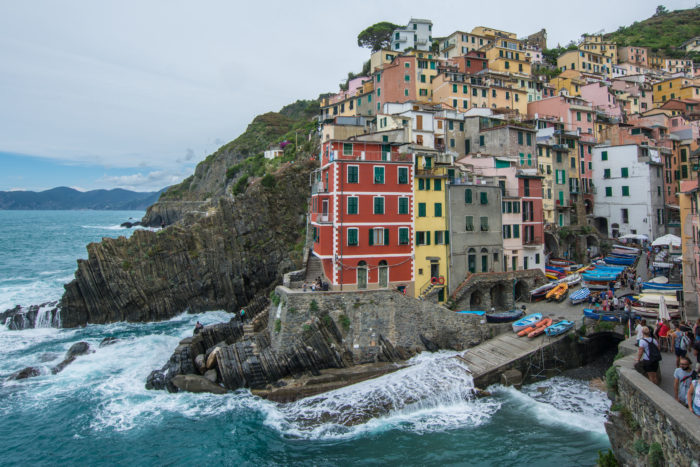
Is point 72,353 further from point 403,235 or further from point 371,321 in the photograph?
point 403,235

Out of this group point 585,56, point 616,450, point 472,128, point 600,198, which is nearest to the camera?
point 616,450

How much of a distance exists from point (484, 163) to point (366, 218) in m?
16.9

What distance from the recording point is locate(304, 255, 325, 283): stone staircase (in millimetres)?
35906

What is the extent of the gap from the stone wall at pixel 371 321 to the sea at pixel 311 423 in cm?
160

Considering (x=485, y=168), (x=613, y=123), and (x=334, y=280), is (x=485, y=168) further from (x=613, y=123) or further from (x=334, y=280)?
(x=613, y=123)

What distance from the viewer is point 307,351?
27.9 metres

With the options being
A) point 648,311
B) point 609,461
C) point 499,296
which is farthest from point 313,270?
point 609,461

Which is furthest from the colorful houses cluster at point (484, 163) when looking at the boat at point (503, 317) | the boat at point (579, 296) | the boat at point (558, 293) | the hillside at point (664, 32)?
the hillside at point (664, 32)

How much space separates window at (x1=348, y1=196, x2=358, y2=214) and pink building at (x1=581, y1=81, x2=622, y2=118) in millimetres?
52820

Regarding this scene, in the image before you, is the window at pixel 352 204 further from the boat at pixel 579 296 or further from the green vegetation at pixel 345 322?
the boat at pixel 579 296

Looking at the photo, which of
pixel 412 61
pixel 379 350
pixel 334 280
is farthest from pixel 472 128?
pixel 379 350

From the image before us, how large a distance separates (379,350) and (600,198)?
137 ft

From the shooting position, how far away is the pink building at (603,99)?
65.8 meters

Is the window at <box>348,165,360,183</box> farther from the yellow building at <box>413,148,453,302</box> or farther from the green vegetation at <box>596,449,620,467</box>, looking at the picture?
the green vegetation at <box>596,449,620,467</box>
